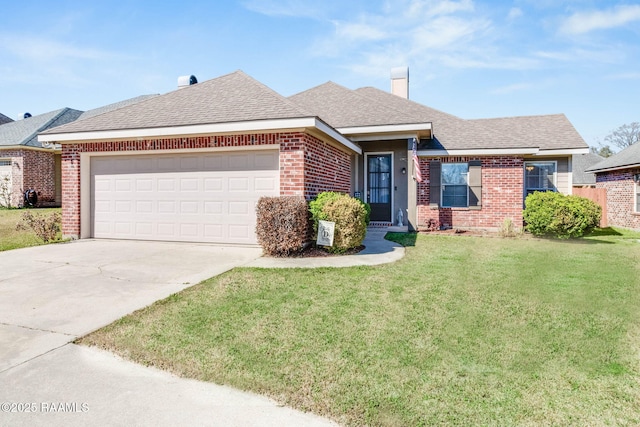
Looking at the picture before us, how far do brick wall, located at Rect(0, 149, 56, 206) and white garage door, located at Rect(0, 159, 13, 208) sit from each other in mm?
249

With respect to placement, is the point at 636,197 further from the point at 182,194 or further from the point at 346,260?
the point at 182,194

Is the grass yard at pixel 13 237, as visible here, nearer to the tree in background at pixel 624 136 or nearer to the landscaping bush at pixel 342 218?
the landscaping bush at pixel 342 218

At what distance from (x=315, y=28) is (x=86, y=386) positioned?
10642 millimetres

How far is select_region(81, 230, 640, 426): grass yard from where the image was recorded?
2570 mm

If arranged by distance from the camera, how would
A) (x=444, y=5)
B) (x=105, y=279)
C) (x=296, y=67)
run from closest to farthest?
(x=105, y=279) → (x=444, y=5) → (x=296, y=67)

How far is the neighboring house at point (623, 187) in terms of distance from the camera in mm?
15445

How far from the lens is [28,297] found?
465cm

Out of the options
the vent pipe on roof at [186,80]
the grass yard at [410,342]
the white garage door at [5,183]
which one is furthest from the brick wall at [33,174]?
the grass yard at [410,342]

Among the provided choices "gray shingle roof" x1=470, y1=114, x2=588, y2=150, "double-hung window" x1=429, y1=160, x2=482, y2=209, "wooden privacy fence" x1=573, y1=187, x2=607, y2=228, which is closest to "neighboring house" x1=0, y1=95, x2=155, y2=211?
"double-hung window" x1=429, y1=160, x2=482, y2=209

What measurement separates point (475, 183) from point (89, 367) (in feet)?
41.1

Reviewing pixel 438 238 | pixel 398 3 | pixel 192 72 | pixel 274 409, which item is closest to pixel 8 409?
pixel 274 409

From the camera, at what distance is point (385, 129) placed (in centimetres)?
1115

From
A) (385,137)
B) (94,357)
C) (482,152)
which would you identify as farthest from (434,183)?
(94,357)

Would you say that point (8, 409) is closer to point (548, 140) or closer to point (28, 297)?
point (28, 297)
